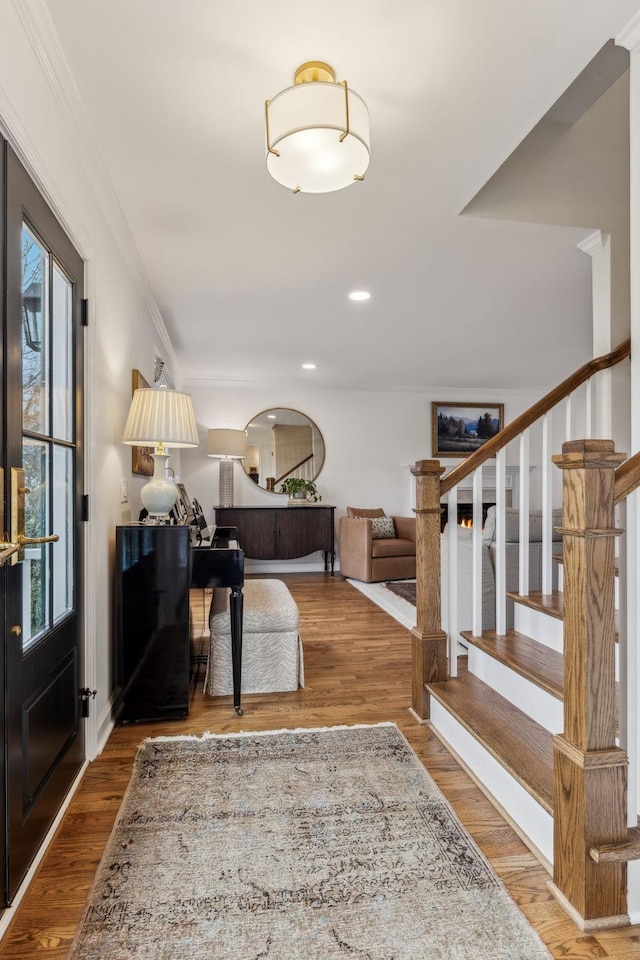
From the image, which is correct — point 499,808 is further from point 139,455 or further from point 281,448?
point 281,448

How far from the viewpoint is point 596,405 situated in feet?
8.46

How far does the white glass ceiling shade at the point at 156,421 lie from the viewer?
98.5 inches

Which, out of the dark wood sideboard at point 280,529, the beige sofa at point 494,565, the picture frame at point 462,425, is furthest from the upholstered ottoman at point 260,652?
the picture frame at point 462,425

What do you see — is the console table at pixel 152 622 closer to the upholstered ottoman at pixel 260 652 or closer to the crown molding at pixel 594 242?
the upholstered ottoman at pixel 260 652

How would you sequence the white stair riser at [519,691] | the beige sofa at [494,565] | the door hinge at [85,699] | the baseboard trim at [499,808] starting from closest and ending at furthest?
1. the baseboard trim at [499,808]
2. the white stair riser at [519,691]
3. the door hinge at [85,699]
4. the beige sofa at [494,565]

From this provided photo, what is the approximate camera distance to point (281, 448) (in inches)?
267

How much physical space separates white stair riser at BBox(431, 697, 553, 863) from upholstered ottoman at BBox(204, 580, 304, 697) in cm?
88

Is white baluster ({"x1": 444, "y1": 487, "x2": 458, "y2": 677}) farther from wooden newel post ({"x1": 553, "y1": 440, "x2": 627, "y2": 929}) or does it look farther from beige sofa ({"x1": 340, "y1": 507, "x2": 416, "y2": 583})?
beige sofa ({"x1": 340, "y1": 507, "x2": 416, "y2": 583})

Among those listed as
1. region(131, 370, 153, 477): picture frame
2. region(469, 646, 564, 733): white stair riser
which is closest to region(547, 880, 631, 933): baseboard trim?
region(469, 646, 564, 733): white stair riser

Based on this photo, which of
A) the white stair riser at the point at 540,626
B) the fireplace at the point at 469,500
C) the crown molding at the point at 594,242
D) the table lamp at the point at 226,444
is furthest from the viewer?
the fireplace at the point at 469,500

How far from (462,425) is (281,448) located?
253 cm

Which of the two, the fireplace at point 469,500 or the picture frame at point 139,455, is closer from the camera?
the picture frame at point 139,455

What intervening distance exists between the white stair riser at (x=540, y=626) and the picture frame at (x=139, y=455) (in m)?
2.23

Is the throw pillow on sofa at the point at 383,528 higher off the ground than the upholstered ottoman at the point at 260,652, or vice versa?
the throw pillow on sofa at the point at 383,528
